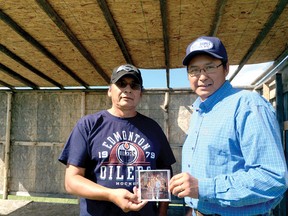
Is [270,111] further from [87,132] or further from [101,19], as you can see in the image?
[101,19]

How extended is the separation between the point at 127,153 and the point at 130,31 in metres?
2.66

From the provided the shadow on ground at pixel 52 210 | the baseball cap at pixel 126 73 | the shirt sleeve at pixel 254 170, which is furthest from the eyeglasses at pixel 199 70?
the shadow on ground at pixel 52 210

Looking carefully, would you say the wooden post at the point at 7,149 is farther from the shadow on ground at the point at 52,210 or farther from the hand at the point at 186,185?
the hand at the point at 186,185

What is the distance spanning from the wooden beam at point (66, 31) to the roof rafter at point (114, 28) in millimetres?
694

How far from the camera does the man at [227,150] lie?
158cm

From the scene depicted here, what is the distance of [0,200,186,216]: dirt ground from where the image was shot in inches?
273

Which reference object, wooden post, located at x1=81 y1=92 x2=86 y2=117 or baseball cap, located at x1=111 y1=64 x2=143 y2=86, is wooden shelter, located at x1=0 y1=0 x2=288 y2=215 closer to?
wooden post, located at x1=81 y1=92 x2=86 y2=117

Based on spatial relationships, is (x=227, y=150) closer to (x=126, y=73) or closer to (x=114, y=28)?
(x=126, y=73)

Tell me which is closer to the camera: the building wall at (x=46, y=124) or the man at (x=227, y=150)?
the man at (x=227, y=150)

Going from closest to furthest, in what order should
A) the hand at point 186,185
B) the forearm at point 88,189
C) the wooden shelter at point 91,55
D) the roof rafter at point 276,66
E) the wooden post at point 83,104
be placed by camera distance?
the hand at point 186,185
the forearm at point 88,189
the wooden shelter at point 91,55
the roof rafter at point 276,66
the wooden post at point 83,104

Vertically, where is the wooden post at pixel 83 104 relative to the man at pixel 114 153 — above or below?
above

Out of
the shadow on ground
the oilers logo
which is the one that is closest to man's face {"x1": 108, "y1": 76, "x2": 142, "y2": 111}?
the oilers logo

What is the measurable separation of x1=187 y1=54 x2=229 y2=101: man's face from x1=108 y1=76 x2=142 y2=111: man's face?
2.40 ft

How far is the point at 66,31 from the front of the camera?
449 centimetres
